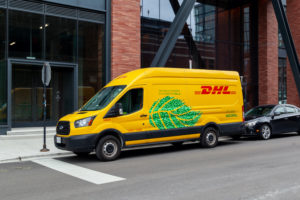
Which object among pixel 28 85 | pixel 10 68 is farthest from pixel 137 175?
pixel 28 85

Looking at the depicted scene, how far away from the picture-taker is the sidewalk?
951cm

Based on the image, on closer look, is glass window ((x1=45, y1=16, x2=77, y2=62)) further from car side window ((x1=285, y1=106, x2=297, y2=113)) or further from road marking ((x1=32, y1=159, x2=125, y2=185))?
car side window ((x1=285, y1=106, x2=297, y2=113))

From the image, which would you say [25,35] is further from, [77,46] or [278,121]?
[278,121]

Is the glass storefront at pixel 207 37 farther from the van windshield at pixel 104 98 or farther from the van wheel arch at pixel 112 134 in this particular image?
the van wheel arch at pixel 112 134

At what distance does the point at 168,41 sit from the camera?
16.5 metres

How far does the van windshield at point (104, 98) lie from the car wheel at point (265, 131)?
6.52m

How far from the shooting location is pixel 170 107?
32.7ft

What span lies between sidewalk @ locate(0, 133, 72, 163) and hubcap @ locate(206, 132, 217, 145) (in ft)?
14.5

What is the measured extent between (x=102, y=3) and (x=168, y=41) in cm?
375

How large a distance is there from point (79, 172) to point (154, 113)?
3074 millimetres

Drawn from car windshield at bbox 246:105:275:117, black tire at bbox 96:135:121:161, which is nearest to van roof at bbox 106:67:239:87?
black tire at bbox 96:135:121:161

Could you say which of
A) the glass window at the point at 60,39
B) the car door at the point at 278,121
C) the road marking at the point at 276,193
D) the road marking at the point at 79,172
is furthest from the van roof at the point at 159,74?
the glass window at the point at 60,39

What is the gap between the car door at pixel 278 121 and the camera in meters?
13.4

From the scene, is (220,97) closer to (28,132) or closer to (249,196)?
(249,196)
